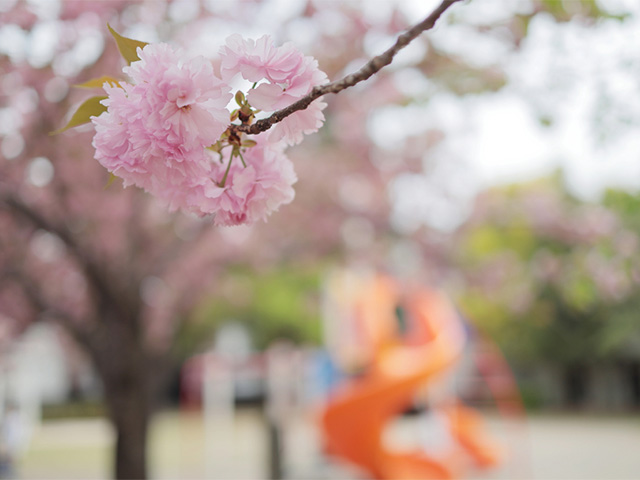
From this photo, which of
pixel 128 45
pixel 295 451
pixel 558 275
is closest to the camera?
pixel 128 45

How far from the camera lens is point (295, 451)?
12.8m

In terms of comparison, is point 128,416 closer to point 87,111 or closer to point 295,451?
point 87,111

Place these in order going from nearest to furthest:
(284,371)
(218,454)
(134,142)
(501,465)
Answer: (134,142) → (501,465) → (218,454) → (284,371)

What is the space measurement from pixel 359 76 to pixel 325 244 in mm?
7859

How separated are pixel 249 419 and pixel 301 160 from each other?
53.4 ft

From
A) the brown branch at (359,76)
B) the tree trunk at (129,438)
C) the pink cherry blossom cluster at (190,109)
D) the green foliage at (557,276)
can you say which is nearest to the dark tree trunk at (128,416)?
the tree trunk at (129,438)

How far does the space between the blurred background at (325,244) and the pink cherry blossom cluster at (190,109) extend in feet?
0.31

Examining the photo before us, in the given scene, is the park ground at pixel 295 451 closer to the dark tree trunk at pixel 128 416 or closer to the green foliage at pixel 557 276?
the green foliage at pixel 557 276

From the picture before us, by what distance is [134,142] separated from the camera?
1.11m

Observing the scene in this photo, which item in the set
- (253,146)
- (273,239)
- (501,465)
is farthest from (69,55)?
(501,465)

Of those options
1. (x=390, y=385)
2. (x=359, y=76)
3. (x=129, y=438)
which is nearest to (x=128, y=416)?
(x=129, y=438)

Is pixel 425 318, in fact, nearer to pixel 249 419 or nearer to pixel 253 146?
pixel 253 146

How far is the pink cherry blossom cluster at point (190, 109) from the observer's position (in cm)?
108

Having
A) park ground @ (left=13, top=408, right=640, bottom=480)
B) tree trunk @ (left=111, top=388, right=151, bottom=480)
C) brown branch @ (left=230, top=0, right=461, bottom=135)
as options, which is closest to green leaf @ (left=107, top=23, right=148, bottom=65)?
brown branch @ (left=230, top=0, right=461, bottom=135)
